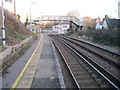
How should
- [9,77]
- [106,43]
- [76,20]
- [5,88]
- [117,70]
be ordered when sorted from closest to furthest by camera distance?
[5,88] < [9,77] < [117,70] < [106,43] < [76,20]

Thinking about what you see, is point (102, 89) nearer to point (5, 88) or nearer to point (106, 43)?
point (5, 88)

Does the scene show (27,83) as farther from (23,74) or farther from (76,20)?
(76,20)

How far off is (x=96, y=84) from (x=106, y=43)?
1639 cm

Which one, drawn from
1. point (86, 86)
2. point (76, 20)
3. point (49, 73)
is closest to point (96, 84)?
point (86, 86)

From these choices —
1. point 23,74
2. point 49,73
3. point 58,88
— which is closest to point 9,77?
point 23,74

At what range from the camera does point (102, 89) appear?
605 centimetres

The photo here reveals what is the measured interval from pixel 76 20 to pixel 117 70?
50.3 meters

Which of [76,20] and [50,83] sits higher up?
[76,20]

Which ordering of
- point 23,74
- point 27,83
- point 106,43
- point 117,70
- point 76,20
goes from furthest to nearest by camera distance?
point 76,20 → point 106,43 → point 117,70 → point 23,74 → point 27,83

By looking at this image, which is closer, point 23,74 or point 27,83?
point 27,83

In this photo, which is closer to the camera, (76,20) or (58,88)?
(58,88)

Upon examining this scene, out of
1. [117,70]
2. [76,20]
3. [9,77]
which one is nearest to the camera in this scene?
[9,77]

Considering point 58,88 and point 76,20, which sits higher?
point 76,20

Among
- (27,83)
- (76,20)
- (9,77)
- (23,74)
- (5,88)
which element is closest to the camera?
(5,88)
